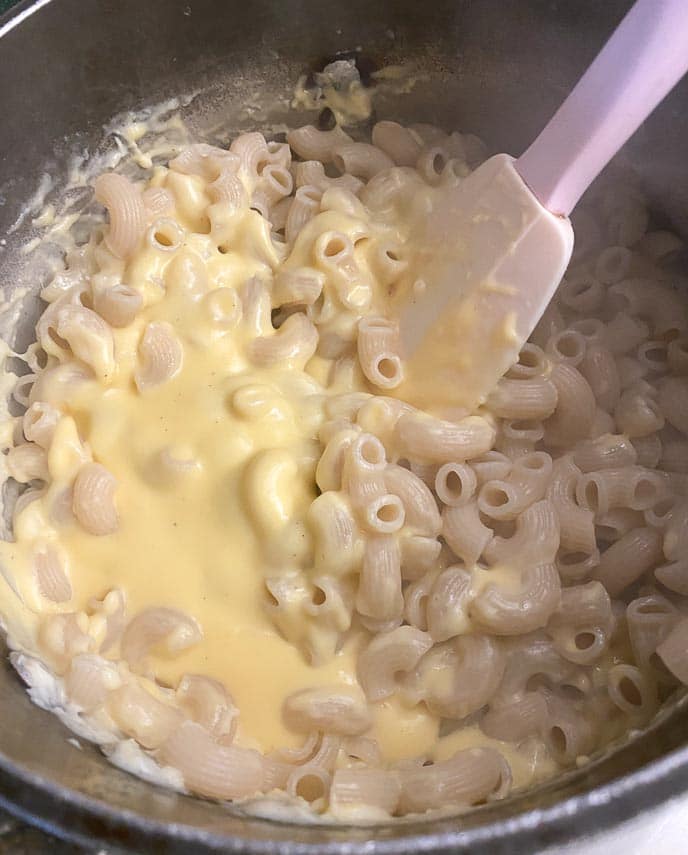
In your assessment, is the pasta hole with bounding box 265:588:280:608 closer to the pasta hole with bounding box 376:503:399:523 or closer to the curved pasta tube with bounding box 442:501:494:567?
the pasta hole with bounding box 376:503:399:523

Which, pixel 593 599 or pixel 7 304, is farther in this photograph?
pixel 7 304

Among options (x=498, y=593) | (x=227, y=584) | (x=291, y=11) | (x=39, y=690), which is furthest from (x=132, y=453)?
(x=291, y=11)

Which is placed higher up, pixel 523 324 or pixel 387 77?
pixel 387 77

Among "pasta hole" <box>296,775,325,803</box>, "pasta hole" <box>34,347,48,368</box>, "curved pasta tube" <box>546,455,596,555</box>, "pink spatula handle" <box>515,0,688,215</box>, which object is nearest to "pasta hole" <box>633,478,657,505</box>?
"curved pasta tube" <box>546,455,596,555</box>

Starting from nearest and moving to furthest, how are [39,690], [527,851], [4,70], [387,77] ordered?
1. [527,851]
2. [39,690]
3. [4,70]
4. [387,77]

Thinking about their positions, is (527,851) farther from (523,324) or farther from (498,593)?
(523,324)

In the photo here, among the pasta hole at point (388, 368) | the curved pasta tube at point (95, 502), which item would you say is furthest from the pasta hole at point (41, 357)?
the pasta hole at point (388, 368)
